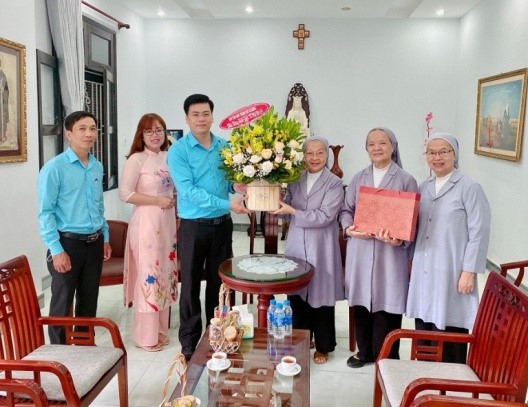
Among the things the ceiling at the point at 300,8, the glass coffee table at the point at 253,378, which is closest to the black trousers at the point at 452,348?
the glass coffee table at the point at 253,378

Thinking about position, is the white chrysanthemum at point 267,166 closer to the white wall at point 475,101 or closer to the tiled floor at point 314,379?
the tiled floor at point 314,379

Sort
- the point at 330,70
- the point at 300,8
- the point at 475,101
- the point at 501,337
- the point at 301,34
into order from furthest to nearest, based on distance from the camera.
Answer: the point at 330,70, the point at 301,34, the point at 300,8, the point at 475,101, the point at 501,337

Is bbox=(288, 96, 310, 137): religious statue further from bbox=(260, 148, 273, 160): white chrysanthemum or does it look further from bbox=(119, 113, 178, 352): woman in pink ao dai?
bbox=(260, 148, 273, 160): white chrysanthemum

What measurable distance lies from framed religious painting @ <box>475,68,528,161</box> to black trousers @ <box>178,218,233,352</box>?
3018 millimetres

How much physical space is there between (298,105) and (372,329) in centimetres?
429

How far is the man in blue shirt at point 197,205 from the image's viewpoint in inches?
106

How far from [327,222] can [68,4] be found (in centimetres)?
314

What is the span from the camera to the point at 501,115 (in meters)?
4.71

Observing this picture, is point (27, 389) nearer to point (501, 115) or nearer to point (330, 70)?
point (501, 115)

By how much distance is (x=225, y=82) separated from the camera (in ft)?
21.8

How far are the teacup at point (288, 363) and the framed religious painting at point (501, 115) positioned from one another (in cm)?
339

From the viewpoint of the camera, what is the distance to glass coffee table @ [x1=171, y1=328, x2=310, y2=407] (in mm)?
1701

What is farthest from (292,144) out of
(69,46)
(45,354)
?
(69,46)

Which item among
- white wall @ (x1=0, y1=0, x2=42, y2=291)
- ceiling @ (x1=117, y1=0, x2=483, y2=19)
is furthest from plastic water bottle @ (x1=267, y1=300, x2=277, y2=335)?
ceiling @ (x1=117, y1=0, x2=483, y2=19)
